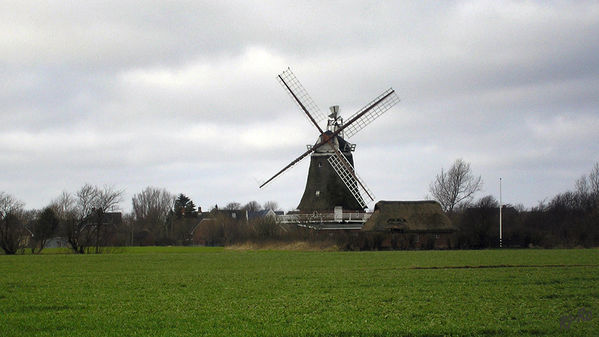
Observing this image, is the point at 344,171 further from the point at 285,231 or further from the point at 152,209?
the point at 152,209

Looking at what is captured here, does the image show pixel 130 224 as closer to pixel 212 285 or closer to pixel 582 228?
pixel 582 228

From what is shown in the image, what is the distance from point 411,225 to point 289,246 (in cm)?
1298

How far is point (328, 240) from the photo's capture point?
2404 inches

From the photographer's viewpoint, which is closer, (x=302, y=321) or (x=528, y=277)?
(x=302, y=321)

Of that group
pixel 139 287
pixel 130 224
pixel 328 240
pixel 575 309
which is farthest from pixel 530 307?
pixel 130 224

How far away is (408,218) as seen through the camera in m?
68.6

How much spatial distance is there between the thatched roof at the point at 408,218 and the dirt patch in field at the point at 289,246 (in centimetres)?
766

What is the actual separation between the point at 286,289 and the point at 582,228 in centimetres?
5391

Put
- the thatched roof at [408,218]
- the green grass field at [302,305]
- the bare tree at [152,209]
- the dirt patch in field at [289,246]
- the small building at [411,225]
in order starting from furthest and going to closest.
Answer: the bare tree at [152,209], the thatched roof at [408,218], the small building at [411,225], the dirt patch in field at [289,246], the green grass field at [302,305]

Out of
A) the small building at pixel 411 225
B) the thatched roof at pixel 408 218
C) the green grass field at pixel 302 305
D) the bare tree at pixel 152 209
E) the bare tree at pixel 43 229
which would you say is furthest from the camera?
the bare tree at pixel 152 209

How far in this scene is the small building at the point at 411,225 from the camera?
64.6m

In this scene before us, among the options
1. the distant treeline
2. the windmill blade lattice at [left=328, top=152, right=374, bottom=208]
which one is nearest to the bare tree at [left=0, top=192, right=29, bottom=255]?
the distant treeline

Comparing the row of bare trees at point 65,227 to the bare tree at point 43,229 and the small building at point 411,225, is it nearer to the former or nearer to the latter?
the bare tree at point 43,229

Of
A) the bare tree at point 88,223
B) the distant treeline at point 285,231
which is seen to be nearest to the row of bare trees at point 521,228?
the distant treeline at point 285,231
